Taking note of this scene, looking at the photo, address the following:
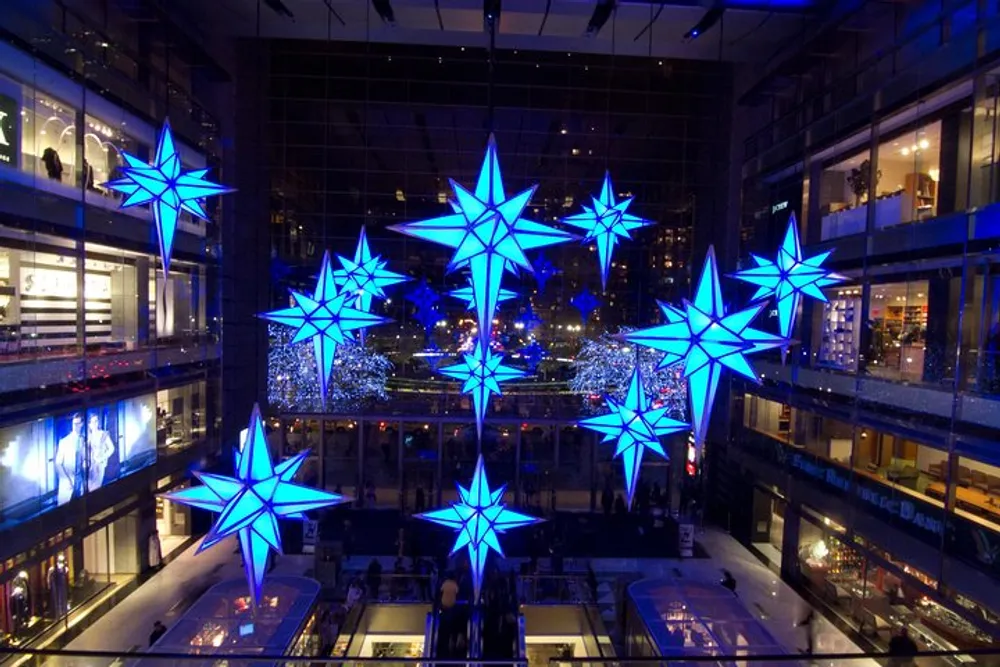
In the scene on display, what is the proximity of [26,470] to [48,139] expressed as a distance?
622 centimetres

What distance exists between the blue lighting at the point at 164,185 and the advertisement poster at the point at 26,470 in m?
5.31

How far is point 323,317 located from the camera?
27.9ft

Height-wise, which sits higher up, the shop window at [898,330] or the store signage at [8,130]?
the store signage at [8,130]

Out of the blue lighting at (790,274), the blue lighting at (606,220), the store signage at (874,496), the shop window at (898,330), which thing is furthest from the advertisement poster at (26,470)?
the shop window at (898,330)

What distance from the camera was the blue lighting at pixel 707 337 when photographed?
21.7 feet

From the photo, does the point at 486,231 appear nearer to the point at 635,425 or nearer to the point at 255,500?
the point at 255,500

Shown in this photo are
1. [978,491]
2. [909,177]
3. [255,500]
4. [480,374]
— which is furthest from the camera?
[909,177]

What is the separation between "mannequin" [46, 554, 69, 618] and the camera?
11.8m

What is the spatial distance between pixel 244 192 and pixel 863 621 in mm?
19463

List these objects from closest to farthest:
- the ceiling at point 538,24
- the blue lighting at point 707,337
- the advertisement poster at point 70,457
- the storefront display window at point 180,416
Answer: the blue lighting at point 707,337 < the advertisement poster at point 70,457 < the ceiling at point 538,24 < the storefront display window at point 180,416

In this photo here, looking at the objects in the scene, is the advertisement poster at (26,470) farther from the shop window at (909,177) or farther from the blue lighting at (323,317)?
the shop window at (909,177)

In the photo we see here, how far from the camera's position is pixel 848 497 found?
12.9 meters

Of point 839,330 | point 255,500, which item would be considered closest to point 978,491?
point 839,330

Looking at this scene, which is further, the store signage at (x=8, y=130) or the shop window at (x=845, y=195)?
the shop window at (x=845, y=195)
